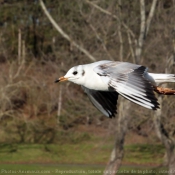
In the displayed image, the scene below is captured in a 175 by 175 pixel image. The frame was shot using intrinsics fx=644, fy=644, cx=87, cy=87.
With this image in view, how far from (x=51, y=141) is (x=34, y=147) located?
74.1 inches

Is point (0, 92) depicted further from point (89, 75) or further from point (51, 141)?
point (89, 75)

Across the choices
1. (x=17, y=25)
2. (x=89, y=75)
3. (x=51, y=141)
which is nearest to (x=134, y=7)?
(x=51, y=141)

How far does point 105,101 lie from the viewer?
7605 mm

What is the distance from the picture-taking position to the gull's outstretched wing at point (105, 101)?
756 centimetres

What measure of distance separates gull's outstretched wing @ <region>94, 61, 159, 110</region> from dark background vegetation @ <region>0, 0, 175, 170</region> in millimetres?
7849

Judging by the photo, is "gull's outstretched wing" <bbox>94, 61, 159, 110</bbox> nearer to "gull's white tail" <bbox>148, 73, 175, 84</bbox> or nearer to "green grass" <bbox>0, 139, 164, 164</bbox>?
"gull's white tail" <bbox>148, 73, 175, 84</bbox>

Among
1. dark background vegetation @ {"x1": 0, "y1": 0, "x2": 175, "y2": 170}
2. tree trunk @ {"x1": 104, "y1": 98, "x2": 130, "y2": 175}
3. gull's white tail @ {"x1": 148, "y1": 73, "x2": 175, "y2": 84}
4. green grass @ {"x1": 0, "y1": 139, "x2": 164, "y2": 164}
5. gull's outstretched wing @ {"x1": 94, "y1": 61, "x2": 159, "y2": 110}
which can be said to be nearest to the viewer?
gull's outstretched wing @ {"x1": 94, "y1": 61, "x2": 159, "y2": 110}

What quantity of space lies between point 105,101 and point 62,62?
36.9 ft

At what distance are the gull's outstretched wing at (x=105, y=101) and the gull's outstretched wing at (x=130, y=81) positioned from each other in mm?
811

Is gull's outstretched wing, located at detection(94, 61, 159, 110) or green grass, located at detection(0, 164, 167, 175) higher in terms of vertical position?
gull's outstretched wing, located at detection(94, 61, 159, 110)

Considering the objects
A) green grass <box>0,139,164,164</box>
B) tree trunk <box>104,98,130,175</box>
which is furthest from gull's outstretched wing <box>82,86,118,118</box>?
green grass <box>0,139,164,164</box>

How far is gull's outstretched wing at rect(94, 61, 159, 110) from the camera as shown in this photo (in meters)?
5.92

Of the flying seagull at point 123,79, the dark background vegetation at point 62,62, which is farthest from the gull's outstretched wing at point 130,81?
the dark background vegetation at point 62,62

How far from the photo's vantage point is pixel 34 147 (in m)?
20.7
